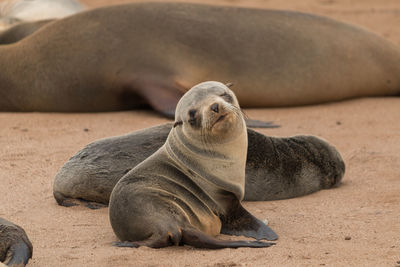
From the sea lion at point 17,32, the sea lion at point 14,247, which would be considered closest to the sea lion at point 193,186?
the sea lion at point 14,247

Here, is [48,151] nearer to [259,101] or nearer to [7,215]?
[7,215]

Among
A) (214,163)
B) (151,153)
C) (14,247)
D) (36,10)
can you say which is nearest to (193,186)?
(214,163)

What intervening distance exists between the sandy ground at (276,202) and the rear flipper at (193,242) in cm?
4

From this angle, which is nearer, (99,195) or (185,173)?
(185,173)

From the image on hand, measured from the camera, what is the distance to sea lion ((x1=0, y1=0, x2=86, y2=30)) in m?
11.2

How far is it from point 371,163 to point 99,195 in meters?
1.86

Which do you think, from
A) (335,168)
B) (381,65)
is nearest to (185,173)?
(335,168)

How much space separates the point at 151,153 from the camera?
5.11 m

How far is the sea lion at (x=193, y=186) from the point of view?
13.8 ft

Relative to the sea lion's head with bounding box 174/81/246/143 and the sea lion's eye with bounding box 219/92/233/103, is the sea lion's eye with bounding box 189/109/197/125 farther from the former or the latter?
the sea lion's eye with bounding box 219/92/233/103

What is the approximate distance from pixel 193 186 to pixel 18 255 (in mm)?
1006

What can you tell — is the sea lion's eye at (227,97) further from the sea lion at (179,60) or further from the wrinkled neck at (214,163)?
the sea lion at (179,60)

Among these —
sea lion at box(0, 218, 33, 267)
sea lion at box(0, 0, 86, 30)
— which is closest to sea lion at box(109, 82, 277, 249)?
sea lion at box(0, 218, 33, 267)

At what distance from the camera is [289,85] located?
26.8ft
